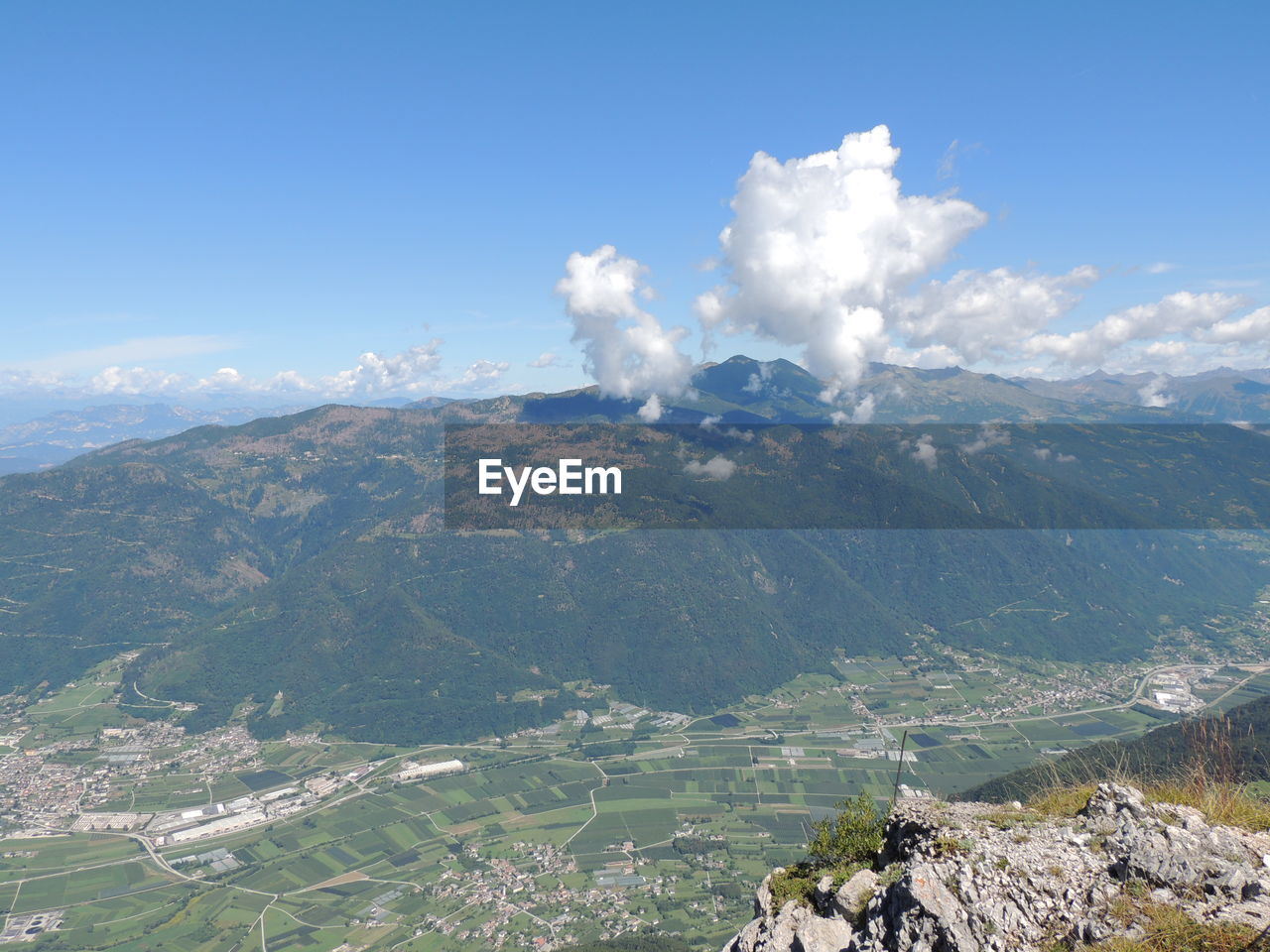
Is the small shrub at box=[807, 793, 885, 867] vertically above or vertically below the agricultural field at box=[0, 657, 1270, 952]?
above

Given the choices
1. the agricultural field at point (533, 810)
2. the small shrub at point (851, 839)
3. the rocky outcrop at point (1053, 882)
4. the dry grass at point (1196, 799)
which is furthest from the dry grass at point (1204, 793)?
the agricultural field at point (533, 810)

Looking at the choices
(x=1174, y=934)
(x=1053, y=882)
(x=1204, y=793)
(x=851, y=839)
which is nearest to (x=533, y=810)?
(x=851, y=839)

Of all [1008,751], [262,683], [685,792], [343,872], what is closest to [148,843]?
[343,872]

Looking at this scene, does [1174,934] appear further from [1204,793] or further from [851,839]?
[851,839]

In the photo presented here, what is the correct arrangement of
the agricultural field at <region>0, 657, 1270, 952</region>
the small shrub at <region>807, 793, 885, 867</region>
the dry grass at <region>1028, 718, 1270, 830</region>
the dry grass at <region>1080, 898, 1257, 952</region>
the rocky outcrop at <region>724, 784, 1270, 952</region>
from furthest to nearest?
1. the agricultural field at <region>0, 657, 1270, 952</region>
2. the small shrub at <region>807, 793, 885, 867</region>
3. the dry grass at <region>1028, 718, 1270, 830</region>
4. the rocky outcrop at <region>724, 784, 1270, 952</region>
5. the dry grass at <region>1080, 898, 1257, 952</region>

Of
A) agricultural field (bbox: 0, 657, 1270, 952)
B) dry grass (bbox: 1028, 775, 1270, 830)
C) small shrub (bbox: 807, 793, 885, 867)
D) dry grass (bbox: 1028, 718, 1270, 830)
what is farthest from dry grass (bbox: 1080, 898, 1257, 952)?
agricultural field (bbox: 0, 657, 1270, 952)

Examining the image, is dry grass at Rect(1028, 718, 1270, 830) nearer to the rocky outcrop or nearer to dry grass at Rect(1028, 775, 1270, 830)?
dry grass at Rect(1028, 775, 1270, 830)

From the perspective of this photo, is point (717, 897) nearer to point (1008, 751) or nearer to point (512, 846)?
point (512, 846)

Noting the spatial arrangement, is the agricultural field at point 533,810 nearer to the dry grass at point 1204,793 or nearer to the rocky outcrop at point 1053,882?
the dry grass at point 1204,793

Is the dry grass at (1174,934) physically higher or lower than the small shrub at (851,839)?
higher

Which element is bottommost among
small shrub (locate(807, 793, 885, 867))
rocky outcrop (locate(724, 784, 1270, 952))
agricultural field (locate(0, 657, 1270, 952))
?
agricultural field (locate(0, 657, 1270, 952))
